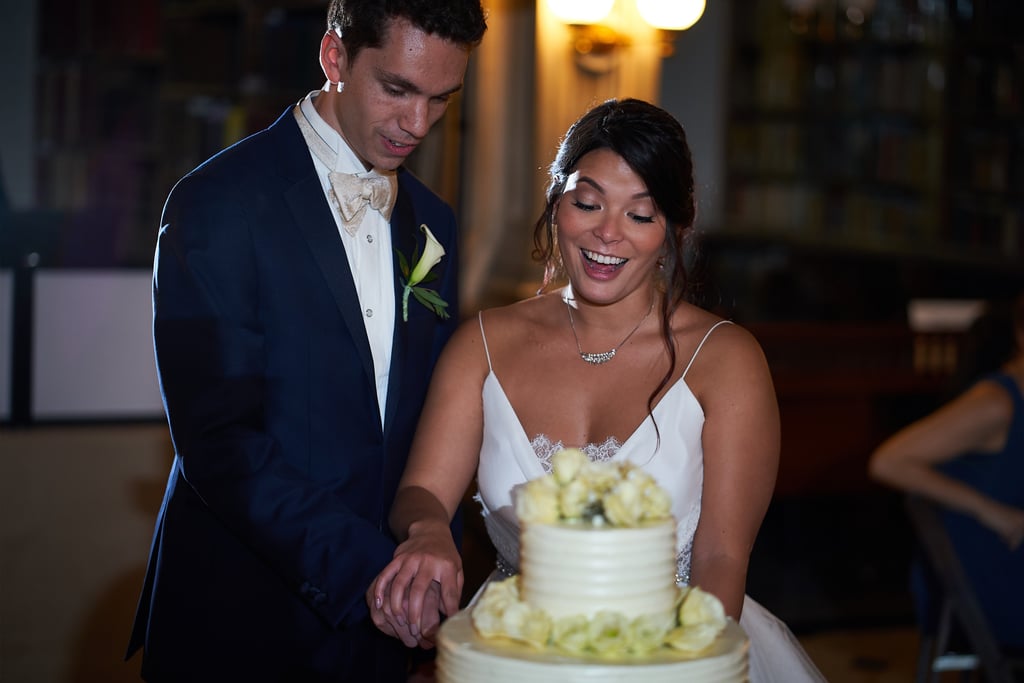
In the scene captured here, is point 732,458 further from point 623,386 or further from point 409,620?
point 409,620

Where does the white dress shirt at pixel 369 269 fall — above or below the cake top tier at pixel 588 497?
above

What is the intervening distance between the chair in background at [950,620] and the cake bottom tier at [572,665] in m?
2.04

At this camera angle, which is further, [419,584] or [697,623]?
[419,584]

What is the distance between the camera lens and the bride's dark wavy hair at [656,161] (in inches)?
78.0

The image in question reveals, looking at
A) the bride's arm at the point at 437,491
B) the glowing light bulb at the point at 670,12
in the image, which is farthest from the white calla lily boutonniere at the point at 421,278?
the glowing light bulb at the point at 670,12

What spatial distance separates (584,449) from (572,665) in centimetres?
93

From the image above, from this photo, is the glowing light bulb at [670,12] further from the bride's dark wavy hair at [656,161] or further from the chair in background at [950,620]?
the bride's dark wavy hair at [656,161]

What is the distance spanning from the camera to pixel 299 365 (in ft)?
6.31

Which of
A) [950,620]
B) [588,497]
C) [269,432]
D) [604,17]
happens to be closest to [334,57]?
[269,432]

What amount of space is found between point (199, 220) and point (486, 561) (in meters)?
3.55

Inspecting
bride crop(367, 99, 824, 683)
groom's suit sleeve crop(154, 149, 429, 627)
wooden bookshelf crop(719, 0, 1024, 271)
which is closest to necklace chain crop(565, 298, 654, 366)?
bride crop(367, 99, 824, 683)

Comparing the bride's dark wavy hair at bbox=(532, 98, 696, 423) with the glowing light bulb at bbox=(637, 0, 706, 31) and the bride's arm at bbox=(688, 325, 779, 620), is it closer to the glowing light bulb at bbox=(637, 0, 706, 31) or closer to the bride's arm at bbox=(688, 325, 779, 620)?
the bride's arm at bbox=(688, 325, 779, 620)

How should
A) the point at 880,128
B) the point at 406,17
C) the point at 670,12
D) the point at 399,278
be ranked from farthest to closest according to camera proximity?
the point at 880,128, the point at 670,12, the point at 399,278, the point at 406,17

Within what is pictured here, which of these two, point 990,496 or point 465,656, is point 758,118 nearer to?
point 990,496
